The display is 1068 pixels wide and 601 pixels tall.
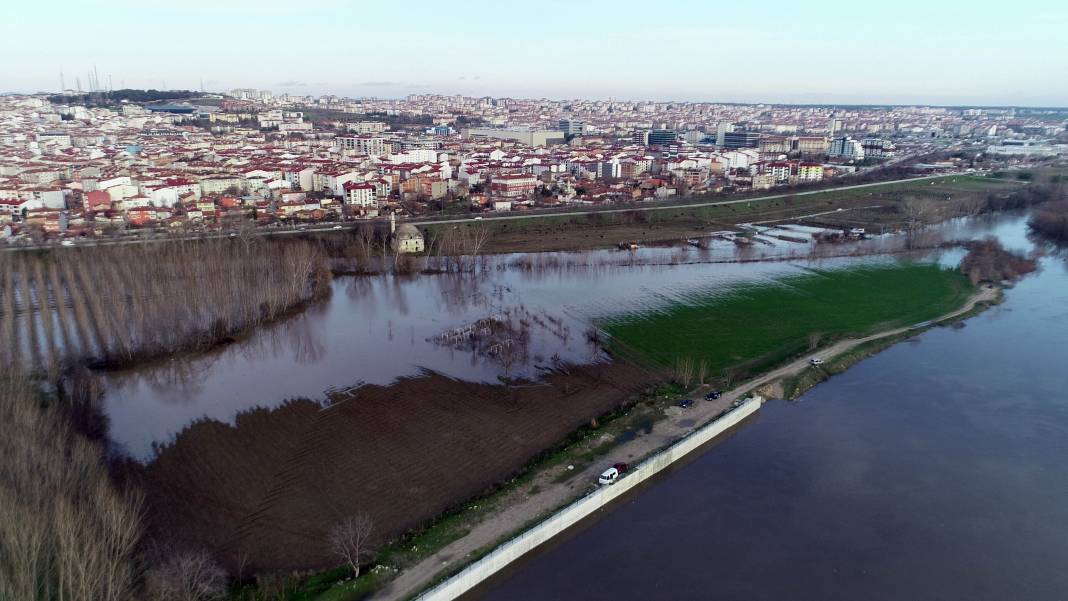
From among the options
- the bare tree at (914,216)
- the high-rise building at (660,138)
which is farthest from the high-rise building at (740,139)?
the bare tree at (914,216)

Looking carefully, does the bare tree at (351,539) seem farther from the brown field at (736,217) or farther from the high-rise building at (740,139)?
the high-rise building at (740,139)

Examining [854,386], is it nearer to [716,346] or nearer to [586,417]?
[716,346]

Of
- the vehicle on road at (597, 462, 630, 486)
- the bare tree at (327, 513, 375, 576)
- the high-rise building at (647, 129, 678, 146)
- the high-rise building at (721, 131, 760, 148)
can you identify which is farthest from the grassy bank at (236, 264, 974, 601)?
the high-rise building at (647, 129, 678, 146)

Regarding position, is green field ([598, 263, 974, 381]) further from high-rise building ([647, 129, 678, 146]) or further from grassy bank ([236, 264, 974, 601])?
high-rise building ([647, 129, 678, 146])

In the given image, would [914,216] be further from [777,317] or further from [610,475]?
[610,475]

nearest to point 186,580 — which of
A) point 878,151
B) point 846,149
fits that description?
point 846,149

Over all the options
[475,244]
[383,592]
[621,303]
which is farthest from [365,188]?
[383,592]

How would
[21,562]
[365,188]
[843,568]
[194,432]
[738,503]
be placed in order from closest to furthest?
[21,562], [843,568], [738,503], [194,432], [365,188]
